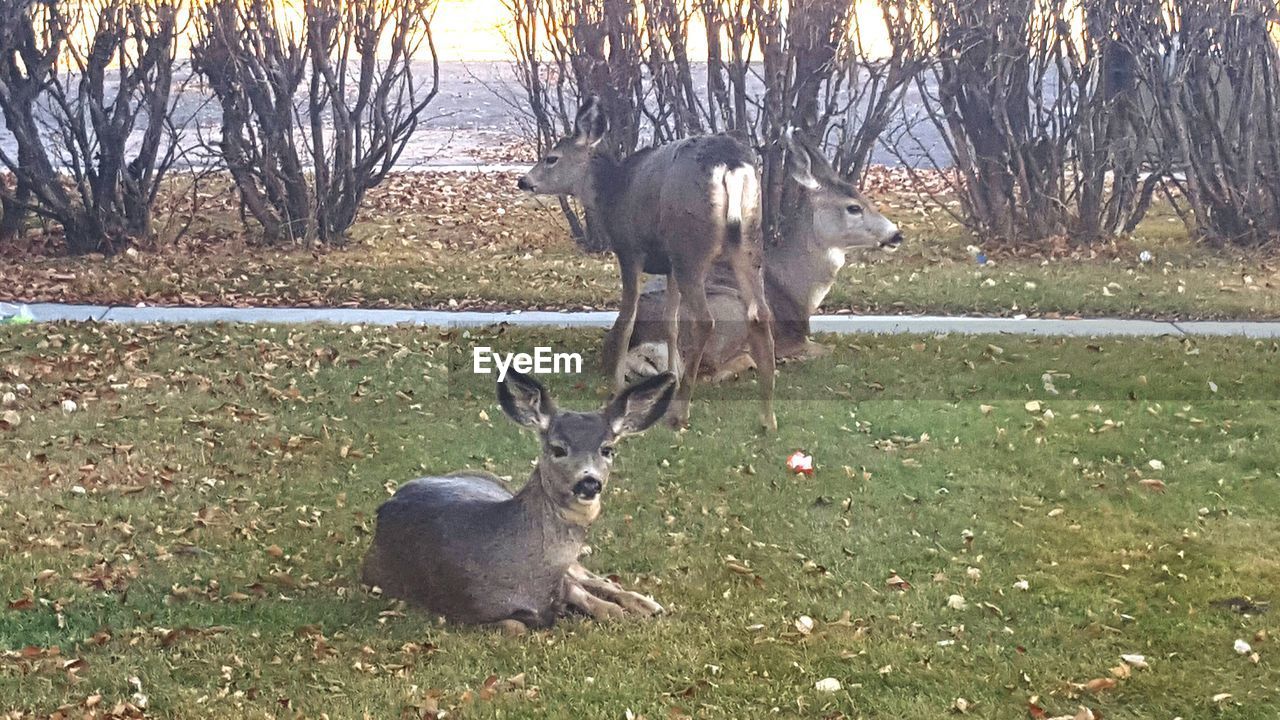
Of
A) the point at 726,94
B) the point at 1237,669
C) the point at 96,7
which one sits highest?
the point at 96,7

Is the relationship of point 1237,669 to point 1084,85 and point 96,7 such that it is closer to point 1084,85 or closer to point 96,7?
point 1084,85

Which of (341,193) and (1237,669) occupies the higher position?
(341,193)

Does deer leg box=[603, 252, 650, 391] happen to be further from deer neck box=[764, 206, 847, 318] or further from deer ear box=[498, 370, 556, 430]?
deer ear box=[498, 370, 556, 430]

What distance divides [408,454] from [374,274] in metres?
4.74

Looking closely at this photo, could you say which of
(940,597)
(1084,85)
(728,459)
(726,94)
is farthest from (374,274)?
(940,597)

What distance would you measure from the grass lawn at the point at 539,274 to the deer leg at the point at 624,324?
2.36 meters

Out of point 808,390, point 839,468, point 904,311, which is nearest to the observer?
point 839,468

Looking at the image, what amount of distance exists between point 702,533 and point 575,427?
143 cm

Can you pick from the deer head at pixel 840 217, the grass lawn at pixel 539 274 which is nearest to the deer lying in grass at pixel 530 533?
the deer head at pixel 840 217

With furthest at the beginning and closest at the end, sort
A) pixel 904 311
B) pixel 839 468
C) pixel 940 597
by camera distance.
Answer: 1. pixel 904 311
2. pixel 839 468
3. pixel 940 597

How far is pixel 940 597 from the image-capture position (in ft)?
19.9

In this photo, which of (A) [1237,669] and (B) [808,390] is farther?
(B) [808,390]

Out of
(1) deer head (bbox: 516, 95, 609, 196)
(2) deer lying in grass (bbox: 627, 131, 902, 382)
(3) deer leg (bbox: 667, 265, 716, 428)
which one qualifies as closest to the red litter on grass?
(3) deer leg (bbox: 667, 265, 716, 428)

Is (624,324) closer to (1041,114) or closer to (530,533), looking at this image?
(530,533)
